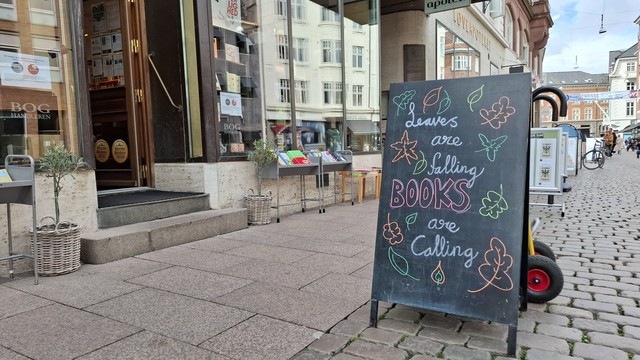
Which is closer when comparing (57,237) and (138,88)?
(57,237)

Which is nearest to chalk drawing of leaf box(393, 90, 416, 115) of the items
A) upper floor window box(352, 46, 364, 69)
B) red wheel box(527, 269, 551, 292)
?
red wheel box(527, 269, 551, 292)

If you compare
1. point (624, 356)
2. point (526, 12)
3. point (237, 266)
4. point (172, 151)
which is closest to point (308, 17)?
point (172, 151)

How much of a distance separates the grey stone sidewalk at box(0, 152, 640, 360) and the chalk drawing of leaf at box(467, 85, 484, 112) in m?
1.40

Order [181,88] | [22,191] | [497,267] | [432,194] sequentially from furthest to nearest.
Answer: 1. [181,88]
2. [22,191]
3. [432,194]
4. [497,267]

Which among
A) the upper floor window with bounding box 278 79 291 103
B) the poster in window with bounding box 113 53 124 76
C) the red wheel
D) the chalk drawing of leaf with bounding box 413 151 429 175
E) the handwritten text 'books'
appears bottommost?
the red wheel

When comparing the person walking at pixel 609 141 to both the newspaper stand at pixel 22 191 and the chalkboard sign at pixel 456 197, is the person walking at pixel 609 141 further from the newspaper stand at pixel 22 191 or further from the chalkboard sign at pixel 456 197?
the newspaper stand at pixel 22 191

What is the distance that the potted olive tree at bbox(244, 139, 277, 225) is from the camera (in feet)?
20.7

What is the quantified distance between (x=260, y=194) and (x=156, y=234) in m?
1.98

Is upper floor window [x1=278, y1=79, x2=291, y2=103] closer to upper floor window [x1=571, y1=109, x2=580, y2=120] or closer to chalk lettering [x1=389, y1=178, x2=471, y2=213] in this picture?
chalk lettering [x1=389, y1=178, x2=471, y2=213]

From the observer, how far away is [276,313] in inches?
122

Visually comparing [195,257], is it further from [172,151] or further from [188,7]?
[188,7]

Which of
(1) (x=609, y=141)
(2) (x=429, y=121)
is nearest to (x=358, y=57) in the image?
(2) (x=429, y=121)

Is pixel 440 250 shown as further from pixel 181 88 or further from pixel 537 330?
pixel 181 88

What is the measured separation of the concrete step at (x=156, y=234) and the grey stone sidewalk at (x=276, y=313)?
0.47 ft
